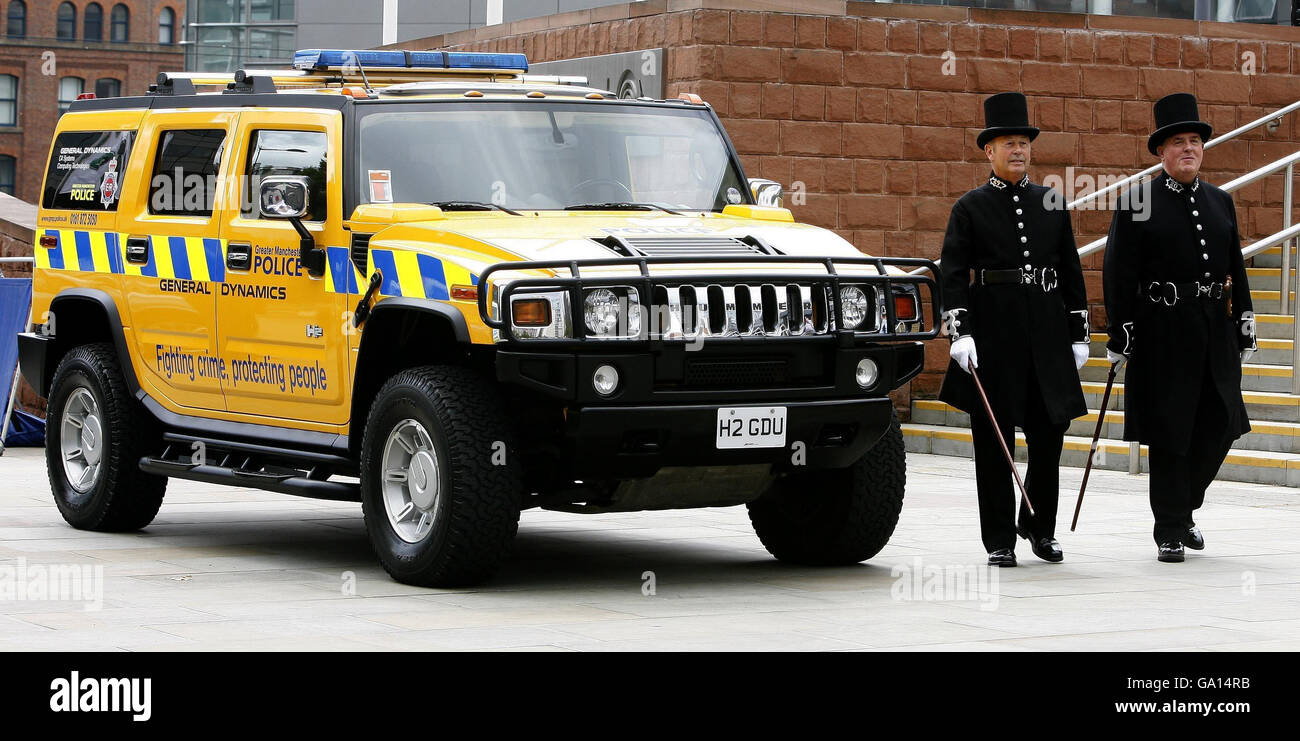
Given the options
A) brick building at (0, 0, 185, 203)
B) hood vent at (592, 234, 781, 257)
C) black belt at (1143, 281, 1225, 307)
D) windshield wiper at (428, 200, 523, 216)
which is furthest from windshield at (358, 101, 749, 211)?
brick building at (0, 0, 185, 203)

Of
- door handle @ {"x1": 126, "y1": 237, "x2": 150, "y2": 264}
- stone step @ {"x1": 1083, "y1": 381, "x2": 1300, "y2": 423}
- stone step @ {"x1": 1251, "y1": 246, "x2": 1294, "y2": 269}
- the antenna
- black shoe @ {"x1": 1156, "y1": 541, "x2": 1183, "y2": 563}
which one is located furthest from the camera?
stone step @ {"x1": 1251, "y1": 246, "x2": 1294, "y2": 269}

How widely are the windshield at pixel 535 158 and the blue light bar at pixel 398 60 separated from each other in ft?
3.58

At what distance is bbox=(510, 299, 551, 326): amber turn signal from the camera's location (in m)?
7.73

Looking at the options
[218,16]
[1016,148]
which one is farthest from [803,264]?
[218,16]

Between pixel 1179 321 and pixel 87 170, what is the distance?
223 inches

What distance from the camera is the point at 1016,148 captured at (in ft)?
30.6

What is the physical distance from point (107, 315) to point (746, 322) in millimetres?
3919

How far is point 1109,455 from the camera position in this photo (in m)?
14.2

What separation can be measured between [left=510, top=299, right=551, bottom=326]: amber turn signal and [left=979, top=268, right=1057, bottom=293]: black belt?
243cm

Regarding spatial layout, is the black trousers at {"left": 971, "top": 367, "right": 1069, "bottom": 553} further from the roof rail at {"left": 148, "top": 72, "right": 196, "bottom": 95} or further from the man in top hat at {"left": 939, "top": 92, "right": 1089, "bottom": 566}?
the roof rail at {"left": 148, "top": 72, "right": 196, "bottom": 95}

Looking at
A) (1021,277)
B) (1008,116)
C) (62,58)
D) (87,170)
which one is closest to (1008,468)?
(1021,277)

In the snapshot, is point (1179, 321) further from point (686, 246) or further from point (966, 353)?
point (686, 246)

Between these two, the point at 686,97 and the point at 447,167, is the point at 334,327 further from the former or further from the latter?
the point at 686,97

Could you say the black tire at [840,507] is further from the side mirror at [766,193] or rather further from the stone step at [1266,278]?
the stone step at [1266,278]
